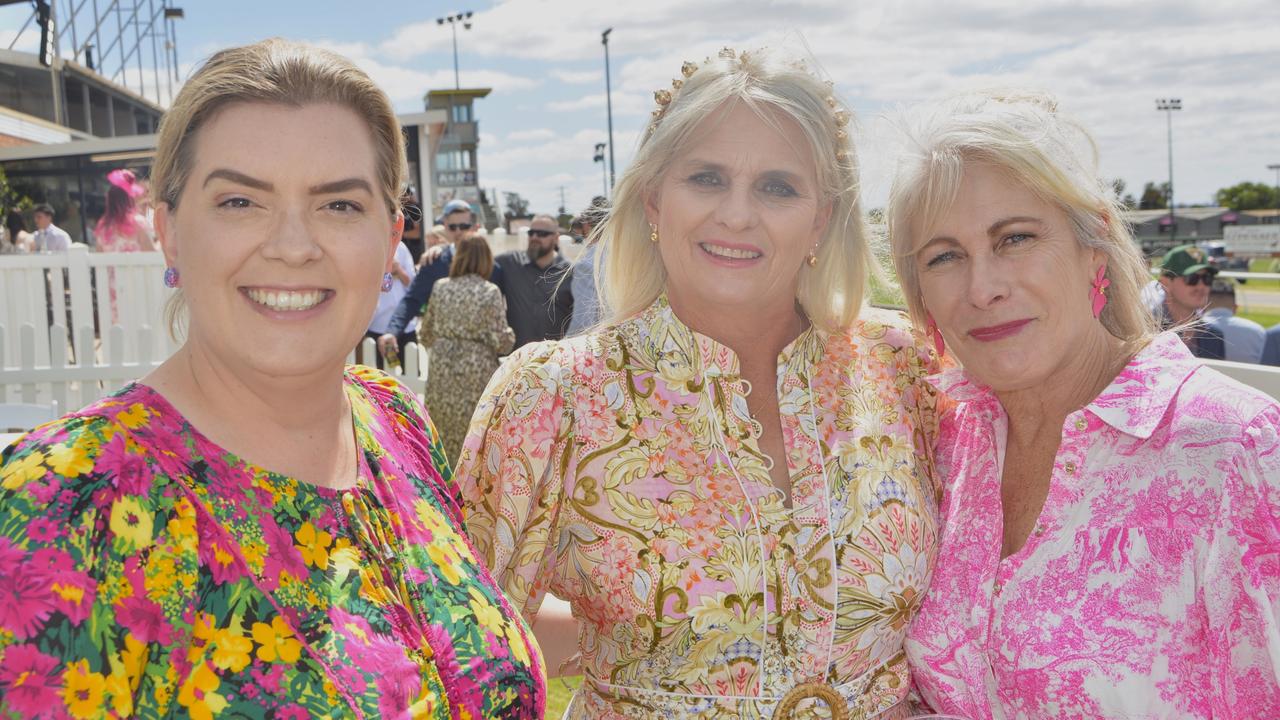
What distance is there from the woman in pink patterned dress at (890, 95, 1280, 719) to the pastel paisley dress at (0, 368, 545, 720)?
1.00 m

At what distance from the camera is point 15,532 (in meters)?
1.26

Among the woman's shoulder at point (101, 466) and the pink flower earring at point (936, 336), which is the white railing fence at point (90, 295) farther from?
the woman's shoulder at point (101, 466)

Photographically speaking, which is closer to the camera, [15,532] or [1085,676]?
[15,532]

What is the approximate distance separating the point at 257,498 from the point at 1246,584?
1.73 m

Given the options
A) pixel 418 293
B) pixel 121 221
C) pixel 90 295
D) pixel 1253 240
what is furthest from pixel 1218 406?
pixel 1253 240

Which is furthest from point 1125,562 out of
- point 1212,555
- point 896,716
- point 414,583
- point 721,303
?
point 414,583

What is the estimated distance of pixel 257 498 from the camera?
1594 millimetres

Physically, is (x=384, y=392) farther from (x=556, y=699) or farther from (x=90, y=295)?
(x=90, y=295)

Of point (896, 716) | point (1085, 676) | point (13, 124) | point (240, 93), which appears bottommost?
point (896, 716)

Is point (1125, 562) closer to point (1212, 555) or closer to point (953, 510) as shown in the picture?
point (1212, 555)

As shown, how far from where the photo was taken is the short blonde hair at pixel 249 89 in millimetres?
1619

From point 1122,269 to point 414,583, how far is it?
1.69m

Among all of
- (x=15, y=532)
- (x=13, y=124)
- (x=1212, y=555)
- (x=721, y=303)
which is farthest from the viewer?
(x=13, y=124)

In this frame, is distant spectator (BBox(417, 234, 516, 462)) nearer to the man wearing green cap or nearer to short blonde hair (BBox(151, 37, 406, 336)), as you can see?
the man wearing green cap
